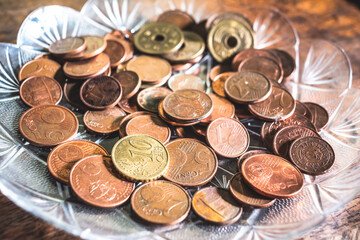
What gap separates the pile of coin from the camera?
1.16 meters

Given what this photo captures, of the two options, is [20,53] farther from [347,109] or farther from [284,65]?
[347,109]

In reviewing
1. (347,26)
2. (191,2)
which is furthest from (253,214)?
(347,26)

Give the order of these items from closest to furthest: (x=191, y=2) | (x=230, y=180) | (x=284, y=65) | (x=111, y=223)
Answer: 1. (x=111, y=223)
2. (x=230, y=180)
3. (x=284, y=65)
4. (x=191, y=2)

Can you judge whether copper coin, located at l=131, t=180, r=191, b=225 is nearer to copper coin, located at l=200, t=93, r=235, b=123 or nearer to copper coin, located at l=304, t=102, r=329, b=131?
copper coin, located at l=200, t=93, r=235, b=123

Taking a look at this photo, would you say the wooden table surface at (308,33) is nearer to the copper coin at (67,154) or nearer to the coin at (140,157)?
the copper coin at (67,154)

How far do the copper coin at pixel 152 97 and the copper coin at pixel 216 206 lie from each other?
1.57ft

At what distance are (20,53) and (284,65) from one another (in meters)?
1.34

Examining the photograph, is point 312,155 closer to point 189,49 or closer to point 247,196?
point 247,196

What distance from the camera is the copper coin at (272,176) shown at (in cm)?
116

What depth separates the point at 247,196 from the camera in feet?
3.82

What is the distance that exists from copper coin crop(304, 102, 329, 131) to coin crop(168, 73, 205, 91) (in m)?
0.52

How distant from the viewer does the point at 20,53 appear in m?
1.63

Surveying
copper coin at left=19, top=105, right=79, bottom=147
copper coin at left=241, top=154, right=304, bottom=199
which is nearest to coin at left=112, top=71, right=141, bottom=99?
copper coin at left=19, top=105, right=79, bottom=147

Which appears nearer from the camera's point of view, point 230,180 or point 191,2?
point 230,180
